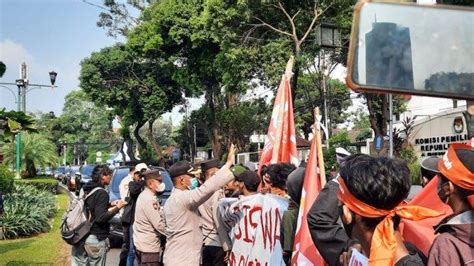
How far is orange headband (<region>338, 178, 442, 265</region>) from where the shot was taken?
2.05 meters

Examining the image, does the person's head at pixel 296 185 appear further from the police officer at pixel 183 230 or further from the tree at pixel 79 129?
the tree at pixel 79 129

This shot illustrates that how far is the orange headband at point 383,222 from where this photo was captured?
2.05 metres

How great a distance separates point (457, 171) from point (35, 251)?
32.8ft

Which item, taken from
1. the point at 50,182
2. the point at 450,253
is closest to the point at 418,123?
the point at 50,182

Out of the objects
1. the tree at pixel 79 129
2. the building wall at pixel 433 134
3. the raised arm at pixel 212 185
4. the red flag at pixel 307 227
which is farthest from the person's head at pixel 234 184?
the tree at pixel 79 129

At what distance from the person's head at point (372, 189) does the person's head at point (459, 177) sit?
21 centimetres

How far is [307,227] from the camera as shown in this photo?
3.70m

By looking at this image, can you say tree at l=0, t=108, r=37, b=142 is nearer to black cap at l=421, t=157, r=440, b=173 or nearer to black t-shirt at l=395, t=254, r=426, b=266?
black cap at l=421, t=157, r=440, b=173

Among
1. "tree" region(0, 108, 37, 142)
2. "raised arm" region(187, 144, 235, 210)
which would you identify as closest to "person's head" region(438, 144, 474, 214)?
"raised arm" region(187, 144, 235, 210)

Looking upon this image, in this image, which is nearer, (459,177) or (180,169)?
(459,177)

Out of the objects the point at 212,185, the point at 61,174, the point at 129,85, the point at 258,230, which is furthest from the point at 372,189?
the point at 61,174

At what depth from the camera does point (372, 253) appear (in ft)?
6.78

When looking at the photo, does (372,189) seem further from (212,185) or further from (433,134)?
(433,134)

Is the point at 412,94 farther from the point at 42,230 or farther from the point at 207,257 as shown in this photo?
the point at 42,230
